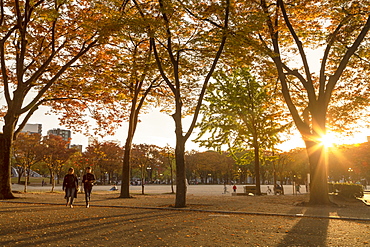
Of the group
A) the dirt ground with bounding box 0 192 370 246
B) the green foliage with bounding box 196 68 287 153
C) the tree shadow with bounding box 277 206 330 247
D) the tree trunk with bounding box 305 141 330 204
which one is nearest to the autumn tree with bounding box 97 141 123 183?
the green foliage with bounding box 196 68 287 153

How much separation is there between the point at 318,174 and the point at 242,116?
10701 mm

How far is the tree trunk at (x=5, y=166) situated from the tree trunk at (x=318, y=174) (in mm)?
16149

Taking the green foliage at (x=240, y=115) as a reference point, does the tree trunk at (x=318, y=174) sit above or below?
below

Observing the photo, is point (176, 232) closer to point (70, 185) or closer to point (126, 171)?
point (70, 185)

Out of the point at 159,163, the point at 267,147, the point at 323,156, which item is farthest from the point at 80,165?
the point at 159,163

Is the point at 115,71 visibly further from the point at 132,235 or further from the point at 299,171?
the point at 299,171

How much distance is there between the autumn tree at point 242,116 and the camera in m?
26.5

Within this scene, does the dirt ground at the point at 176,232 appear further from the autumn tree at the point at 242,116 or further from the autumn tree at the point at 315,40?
the autumn tree at the point at 242,116

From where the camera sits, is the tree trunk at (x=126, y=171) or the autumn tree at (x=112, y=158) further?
the autumn tree at (x=112, y=158)

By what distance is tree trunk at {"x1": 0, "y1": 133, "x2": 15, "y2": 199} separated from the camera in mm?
17766

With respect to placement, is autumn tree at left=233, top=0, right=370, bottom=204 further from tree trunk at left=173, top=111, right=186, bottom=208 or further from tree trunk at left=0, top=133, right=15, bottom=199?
tree trunk at left=0, top=133, right=15, bottom=199

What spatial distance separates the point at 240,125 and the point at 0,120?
1841 centimetres

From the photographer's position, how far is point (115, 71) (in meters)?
17.9

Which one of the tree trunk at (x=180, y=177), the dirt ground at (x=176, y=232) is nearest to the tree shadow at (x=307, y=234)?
the dirt ground at (x=176, y=232)
